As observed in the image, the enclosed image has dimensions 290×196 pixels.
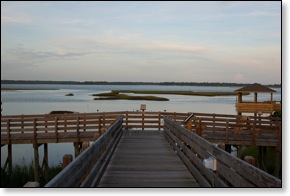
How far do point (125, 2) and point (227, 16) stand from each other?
1696mm

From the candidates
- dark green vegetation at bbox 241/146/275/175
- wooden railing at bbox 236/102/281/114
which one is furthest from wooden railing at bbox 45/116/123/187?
wooden railing at bbox 236/102/281/114

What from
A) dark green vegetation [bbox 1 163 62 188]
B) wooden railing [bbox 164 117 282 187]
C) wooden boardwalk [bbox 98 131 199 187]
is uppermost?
wooden railing [bbox 164 117 282 187]

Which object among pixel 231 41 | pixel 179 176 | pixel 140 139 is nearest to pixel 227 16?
pixel 231 41

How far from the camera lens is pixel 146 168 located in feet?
26.6

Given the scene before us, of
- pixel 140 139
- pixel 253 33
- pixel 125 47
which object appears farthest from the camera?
pixel 140 139

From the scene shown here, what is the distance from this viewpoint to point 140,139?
13.6m

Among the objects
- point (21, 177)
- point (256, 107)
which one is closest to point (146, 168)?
point (21, 177)

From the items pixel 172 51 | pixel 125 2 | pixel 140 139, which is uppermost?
pixel 125 2

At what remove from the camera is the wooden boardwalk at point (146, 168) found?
6.77 meters

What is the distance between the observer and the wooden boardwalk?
677cm

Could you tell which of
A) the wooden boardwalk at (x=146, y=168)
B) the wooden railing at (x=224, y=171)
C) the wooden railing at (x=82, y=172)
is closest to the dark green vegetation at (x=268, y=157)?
the wooden boardwalk at (x=146, y=168)

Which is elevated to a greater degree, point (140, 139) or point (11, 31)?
point (11, 31)

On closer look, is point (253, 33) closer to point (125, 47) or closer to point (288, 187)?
point (125, 47)

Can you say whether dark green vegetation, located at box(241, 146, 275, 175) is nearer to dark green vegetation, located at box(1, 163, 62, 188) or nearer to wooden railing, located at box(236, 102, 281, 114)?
dark green vegetation, located at box(1, 163, 62, 188)
